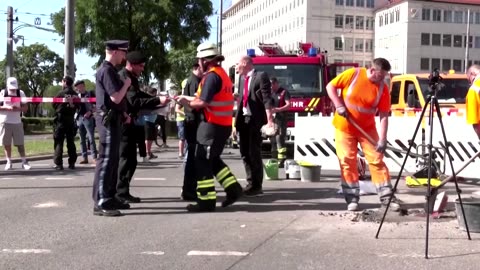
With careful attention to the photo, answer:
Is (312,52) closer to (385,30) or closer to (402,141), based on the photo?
(402,141)

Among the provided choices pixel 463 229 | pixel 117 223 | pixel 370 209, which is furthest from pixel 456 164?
pixel 117 223

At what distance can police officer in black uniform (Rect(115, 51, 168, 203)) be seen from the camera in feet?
25.5

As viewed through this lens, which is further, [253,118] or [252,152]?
[253,118]

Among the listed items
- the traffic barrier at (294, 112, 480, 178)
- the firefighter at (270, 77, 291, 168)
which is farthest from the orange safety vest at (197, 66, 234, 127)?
the firefighter at (270, 77, 291, 168)

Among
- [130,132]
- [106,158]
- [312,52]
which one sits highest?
[312,52]

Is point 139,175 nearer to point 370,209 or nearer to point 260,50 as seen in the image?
point 370,209

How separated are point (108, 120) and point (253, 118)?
2.53 m

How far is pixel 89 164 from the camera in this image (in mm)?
13406

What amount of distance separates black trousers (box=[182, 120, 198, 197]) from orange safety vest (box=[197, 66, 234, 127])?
1.88ft

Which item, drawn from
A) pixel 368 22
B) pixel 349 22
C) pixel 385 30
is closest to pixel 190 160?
pixel 385 30

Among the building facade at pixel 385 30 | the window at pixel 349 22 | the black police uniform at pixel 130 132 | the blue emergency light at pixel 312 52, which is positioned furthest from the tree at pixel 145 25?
the window at pixel 349 22

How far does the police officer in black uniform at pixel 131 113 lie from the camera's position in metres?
7.77

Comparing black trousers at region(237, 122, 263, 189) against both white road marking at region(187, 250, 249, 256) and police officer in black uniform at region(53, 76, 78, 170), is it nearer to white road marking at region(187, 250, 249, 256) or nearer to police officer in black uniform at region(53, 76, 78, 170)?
white road marking at region(187, 250, 249, 256)

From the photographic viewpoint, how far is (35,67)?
8169 cm
